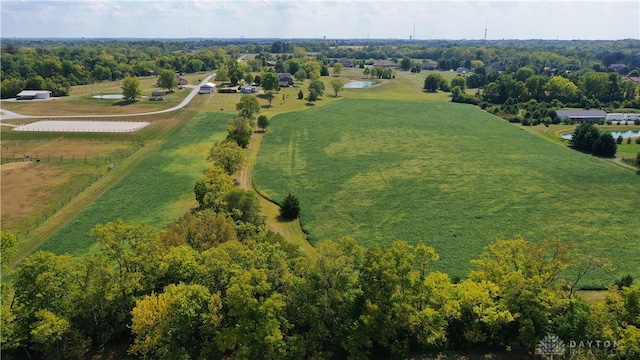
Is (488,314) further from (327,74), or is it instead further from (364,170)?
(327,74)

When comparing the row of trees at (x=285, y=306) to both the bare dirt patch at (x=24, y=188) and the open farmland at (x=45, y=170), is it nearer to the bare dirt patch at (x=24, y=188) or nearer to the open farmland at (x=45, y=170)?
the open farmland at (x=45, y=170)

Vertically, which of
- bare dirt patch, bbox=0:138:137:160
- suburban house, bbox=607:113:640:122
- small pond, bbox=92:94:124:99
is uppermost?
small pond, bbox=92:94:124:99

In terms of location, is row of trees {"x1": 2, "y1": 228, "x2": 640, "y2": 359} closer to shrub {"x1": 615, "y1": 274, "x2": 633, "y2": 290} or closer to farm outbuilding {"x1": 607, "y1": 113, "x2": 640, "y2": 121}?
shrub {"x1": 615, "y1": 274, "x2": 633, "y2": 290}

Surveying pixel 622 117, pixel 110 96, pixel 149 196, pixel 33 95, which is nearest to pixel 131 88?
pixel 110 96

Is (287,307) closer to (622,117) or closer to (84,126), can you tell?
(84,126)
